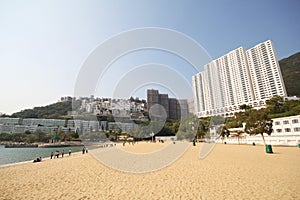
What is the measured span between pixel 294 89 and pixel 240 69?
1476 inches

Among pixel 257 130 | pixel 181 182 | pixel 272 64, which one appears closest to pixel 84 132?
pixel 257 130

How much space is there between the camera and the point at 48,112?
302 feet

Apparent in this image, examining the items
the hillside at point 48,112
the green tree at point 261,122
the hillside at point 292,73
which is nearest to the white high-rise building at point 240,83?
the hillside at point 292,73

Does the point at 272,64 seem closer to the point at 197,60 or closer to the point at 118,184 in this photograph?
the point at 197,60

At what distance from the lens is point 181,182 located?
5855 millimetres

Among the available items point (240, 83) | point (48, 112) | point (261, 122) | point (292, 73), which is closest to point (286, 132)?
point (261, 122)

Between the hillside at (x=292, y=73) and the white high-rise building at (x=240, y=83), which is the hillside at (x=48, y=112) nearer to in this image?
the white high-rise building at (x=240, y=83)

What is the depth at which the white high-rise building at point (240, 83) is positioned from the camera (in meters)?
64.1

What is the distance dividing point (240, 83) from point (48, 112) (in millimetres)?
98426

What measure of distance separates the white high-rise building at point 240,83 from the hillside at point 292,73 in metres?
23.8

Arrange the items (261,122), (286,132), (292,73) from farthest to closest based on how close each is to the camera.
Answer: (292,73) < (286,132) < (261,122)

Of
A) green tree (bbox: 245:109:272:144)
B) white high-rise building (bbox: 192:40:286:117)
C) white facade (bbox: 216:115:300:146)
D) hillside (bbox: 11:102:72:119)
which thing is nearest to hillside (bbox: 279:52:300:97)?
white high-rise building (bbox: 192:40:286:117)

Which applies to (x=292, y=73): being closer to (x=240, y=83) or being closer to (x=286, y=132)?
(x=240, y=83)

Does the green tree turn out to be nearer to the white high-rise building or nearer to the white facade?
the white facade
